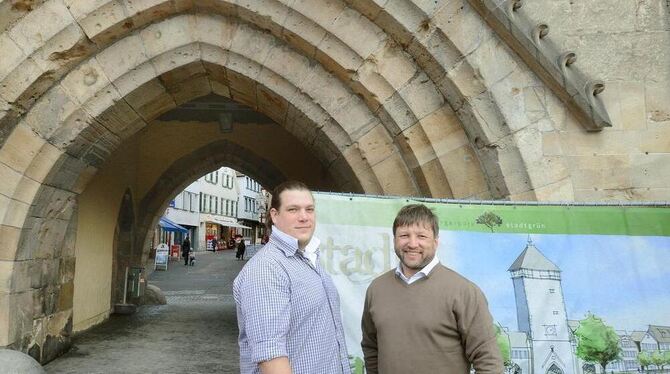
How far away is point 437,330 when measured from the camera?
1.65 meters

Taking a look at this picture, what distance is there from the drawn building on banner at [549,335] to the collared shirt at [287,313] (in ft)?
4.42

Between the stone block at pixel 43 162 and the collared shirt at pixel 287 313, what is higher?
the stone block at pixel 43 162

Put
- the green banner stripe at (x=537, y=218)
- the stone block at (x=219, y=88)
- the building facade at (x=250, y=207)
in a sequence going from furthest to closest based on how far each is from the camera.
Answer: the building facade at (x=250, y=207) < the stone block at (x=219, y=88) < the green banner stripe at (x=537, y=218)

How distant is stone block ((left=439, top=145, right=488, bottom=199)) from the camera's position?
3.65m

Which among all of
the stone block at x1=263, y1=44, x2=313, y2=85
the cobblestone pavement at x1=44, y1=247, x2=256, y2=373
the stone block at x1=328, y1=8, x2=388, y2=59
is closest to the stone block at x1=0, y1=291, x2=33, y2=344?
the cobblestone pavement at x1=44, y1=247, x2=256, y2=373

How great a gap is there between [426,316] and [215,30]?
10.5 ft

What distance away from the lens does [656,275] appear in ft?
8.96

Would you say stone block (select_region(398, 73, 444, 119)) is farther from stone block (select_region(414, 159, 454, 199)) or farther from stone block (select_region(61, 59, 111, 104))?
stone block (select_region(61, 59, 111, 104))

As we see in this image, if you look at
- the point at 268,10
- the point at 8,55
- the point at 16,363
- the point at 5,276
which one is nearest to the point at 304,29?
the point at 268,10

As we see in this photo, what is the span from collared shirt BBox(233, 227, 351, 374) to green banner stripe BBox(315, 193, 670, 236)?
4.06ft

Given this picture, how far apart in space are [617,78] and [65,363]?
17.6ft

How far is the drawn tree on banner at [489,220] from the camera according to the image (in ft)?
9.30

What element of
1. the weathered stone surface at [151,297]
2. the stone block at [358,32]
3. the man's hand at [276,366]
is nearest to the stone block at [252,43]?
the stone block at [358,32]

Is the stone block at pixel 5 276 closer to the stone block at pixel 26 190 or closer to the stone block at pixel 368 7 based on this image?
the stone block at pixel 26 190
